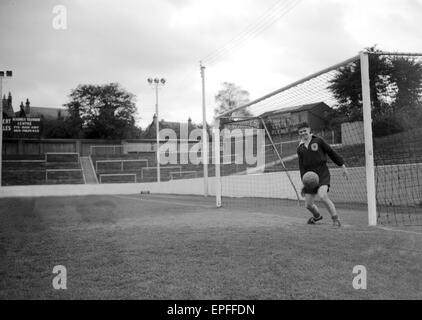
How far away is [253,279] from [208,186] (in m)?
20.7

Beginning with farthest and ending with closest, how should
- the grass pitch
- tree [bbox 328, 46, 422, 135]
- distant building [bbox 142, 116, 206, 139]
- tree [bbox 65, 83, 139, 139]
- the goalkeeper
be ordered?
distant building [bbox 142, 116, 206, 139] → tree [bbox 65, 83, 139, 139] → tree [bbox 328, 46, 422, 135] → the goalkeeper → the grass pitch

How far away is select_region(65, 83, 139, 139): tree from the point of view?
52406 mm

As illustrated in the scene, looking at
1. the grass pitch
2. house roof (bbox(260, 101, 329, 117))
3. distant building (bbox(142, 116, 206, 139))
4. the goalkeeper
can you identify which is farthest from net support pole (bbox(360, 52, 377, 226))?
distant building (bbox(142, 116, 206, 139))

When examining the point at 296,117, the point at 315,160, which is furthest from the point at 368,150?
the point at 296,117

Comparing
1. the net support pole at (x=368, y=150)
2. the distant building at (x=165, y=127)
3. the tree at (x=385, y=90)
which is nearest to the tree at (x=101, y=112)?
the distant building at (x=165, y=127)

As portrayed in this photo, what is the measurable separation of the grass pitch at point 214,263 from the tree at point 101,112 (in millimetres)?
47888

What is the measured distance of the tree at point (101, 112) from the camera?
52.4 meters

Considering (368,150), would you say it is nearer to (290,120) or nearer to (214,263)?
(214,263)

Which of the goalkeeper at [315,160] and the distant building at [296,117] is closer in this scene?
the goalkeeper at [315,160]

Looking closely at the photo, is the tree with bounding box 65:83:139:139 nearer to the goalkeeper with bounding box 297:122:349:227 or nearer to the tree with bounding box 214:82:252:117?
the tree with bounding box 214:82:252:117

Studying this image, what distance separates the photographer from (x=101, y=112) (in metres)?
53.4

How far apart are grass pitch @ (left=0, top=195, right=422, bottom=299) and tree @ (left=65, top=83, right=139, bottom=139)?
157 ft

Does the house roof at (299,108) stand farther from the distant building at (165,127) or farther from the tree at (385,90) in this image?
the distant building at (165,127)

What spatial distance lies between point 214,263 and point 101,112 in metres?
51.8
